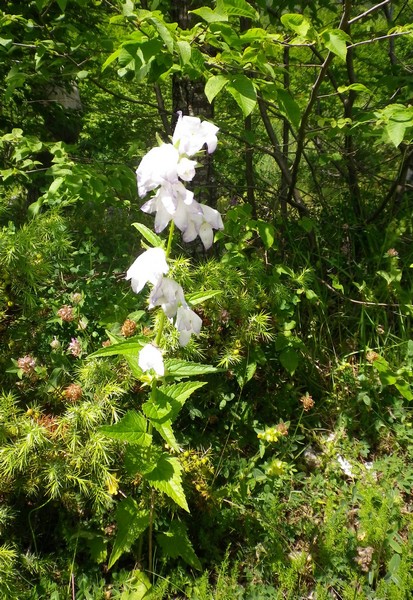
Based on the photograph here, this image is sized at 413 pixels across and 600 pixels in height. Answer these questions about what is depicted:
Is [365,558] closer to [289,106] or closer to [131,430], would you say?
[131,430]

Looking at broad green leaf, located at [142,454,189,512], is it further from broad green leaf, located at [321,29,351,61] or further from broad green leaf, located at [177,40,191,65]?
broad green leaf, located at [321,29,351,61]

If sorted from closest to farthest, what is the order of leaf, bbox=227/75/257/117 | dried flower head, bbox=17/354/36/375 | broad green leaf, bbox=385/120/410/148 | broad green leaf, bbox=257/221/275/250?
leaf, bbox=227/75/257/117 < broad green leaf, bbox=385/120/410/148 < dried flower head, bbox=17/354/36/375 < broad green leaf, bbox=257/221/275/250

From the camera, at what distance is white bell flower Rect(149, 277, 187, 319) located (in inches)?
49.2

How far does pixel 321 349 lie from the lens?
8.32ft

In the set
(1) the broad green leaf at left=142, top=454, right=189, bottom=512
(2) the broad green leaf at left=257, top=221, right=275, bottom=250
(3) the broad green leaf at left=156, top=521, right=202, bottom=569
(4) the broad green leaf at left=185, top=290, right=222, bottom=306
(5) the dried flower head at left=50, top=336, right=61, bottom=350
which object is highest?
(4) the broad green leaf at left=185, top=290, right=222, bottom=306

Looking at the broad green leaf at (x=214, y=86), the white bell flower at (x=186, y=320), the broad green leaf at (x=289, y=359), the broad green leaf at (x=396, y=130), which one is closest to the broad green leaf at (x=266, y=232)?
the broad green leaf at (x=289, y=359)

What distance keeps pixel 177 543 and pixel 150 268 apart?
1081 millimetres

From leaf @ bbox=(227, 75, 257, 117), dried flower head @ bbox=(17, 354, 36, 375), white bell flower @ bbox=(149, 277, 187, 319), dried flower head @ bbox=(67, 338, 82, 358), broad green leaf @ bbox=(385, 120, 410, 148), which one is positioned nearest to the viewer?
white bell flower @ bbox=(149, 277, 187, 319)

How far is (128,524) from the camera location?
159 cm

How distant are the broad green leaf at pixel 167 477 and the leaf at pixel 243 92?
1.13 m

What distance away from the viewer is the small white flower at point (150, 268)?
123 cm

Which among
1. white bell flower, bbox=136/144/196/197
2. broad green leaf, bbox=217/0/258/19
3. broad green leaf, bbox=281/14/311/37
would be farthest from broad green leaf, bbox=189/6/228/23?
white bell flower, bbox=136/144/196/197

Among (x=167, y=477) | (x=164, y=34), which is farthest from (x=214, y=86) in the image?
(x=167, y=477)

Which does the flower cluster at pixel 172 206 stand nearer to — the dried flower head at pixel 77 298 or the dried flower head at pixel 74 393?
the dried flower head at pixel 74 393
